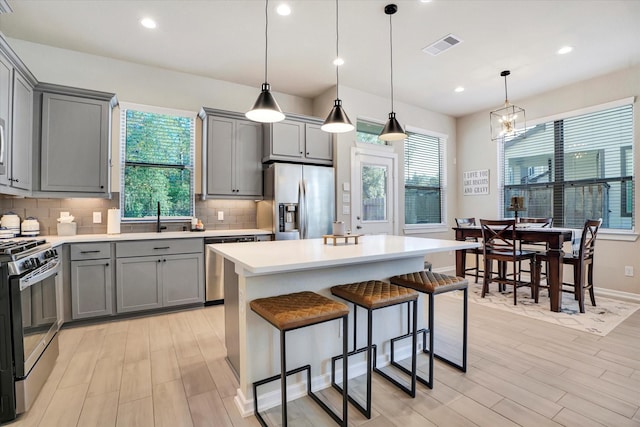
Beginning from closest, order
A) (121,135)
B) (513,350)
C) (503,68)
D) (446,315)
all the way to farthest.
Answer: (513,350) < (446,315) < (121,135) < (503,68)

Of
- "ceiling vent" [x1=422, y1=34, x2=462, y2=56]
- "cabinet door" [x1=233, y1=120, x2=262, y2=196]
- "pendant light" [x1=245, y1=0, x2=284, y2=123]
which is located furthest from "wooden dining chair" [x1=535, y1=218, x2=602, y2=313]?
"cabinet door" [x1=233, y1=120, x2=262, y2=196]

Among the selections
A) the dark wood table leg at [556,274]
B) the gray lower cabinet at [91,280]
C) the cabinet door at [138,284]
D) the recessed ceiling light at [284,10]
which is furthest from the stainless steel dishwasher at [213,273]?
the dark wood table leg at [556,274]

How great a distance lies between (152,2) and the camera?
110 inches

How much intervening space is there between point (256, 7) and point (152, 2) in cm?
91

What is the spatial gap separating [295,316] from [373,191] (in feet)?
12.3

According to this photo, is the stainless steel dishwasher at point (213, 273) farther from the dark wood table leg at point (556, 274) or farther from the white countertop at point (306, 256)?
the dark wood table leg at point (556, 274)

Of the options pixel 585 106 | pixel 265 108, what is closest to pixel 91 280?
pixel 265 108

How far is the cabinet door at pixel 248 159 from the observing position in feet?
13.9

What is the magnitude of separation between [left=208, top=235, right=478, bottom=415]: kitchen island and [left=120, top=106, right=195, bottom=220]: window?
2247 mm

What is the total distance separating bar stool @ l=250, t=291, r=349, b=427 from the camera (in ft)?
5.04

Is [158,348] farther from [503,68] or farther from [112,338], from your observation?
[503,68]

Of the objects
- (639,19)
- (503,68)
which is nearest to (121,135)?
(503,68)

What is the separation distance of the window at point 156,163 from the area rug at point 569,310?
161 inches

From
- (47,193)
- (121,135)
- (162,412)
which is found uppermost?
(121,135)
